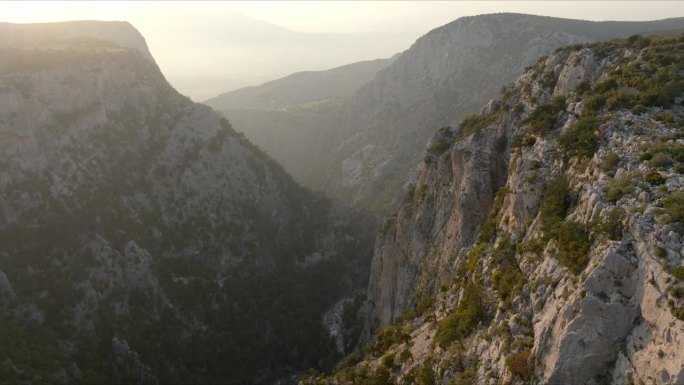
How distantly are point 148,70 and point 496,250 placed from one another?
323 ft

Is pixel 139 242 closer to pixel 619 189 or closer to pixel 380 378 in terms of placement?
pixel 380 378

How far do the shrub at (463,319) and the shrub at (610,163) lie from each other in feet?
37.9

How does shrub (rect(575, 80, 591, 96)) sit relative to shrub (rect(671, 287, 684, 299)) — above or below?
above

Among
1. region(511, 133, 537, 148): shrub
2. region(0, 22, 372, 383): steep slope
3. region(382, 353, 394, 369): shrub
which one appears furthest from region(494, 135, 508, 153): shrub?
region(0, 22, 372, 383): steep slope

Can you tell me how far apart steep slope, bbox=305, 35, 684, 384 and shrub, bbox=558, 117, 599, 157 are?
0.13 meters

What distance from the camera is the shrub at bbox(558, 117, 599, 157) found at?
33.4 m

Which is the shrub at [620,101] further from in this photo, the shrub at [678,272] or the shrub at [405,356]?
the shrub at [405,356]

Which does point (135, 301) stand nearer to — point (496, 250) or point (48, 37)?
point (496, 250)

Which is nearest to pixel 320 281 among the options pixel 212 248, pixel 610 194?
pixel 212 248

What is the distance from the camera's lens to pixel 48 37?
127 m

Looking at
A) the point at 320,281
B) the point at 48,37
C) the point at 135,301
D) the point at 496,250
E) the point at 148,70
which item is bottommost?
the point at 320,281

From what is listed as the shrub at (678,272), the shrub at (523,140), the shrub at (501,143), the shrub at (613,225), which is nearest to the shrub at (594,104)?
the shrub at (523,140)

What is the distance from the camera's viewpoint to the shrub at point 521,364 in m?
24.5

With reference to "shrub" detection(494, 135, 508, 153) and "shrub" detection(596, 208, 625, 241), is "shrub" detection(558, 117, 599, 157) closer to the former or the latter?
"shrub" detection(596, 208, 625, 241)
